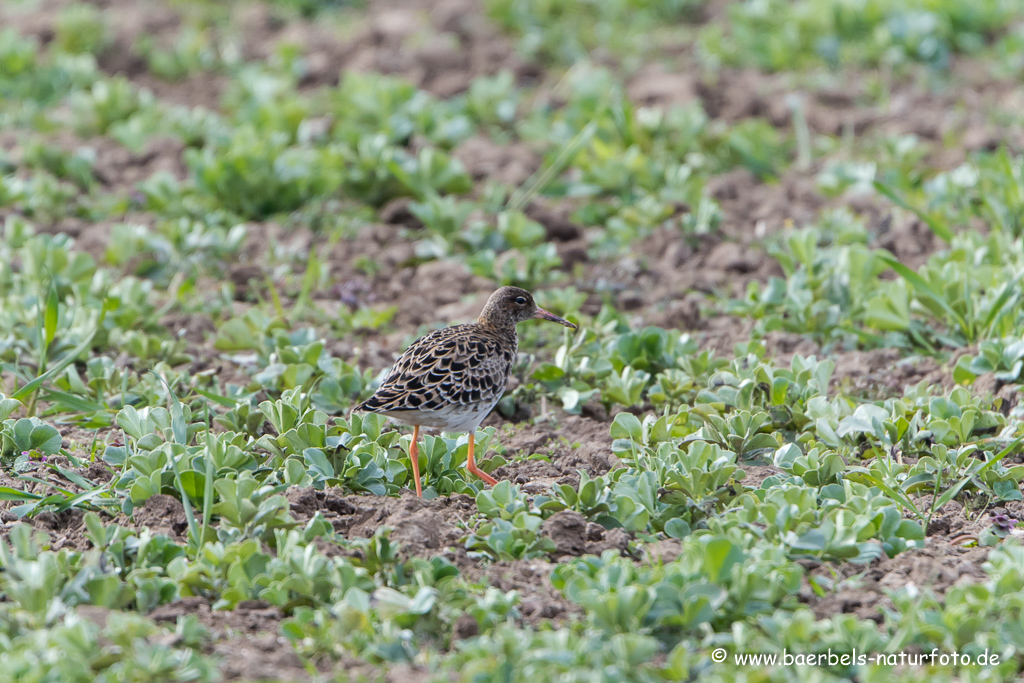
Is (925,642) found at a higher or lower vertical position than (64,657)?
lower

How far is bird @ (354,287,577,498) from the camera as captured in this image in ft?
17.2

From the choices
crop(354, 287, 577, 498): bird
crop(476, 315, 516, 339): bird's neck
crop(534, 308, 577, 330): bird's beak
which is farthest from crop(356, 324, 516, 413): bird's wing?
crop(534, 308, 577, 330): bird's beak

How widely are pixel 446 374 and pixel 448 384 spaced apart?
0.08 meters

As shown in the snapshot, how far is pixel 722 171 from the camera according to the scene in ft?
30.3

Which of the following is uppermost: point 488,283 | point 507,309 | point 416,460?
point 507,309

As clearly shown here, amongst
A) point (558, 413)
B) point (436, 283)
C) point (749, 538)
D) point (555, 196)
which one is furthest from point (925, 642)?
point (555, 196)

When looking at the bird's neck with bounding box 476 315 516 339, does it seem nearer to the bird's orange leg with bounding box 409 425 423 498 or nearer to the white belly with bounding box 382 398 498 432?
the white belly with bounding box 382 398 498 432

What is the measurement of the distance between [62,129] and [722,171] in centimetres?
548

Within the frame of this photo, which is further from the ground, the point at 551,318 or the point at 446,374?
the point at 446,374

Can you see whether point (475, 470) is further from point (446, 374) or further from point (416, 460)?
point (446, 374)

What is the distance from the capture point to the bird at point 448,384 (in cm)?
525

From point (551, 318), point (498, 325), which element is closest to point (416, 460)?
point (498, 325)

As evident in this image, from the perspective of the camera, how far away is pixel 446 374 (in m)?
5.39

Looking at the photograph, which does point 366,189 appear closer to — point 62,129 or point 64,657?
point 62,129
